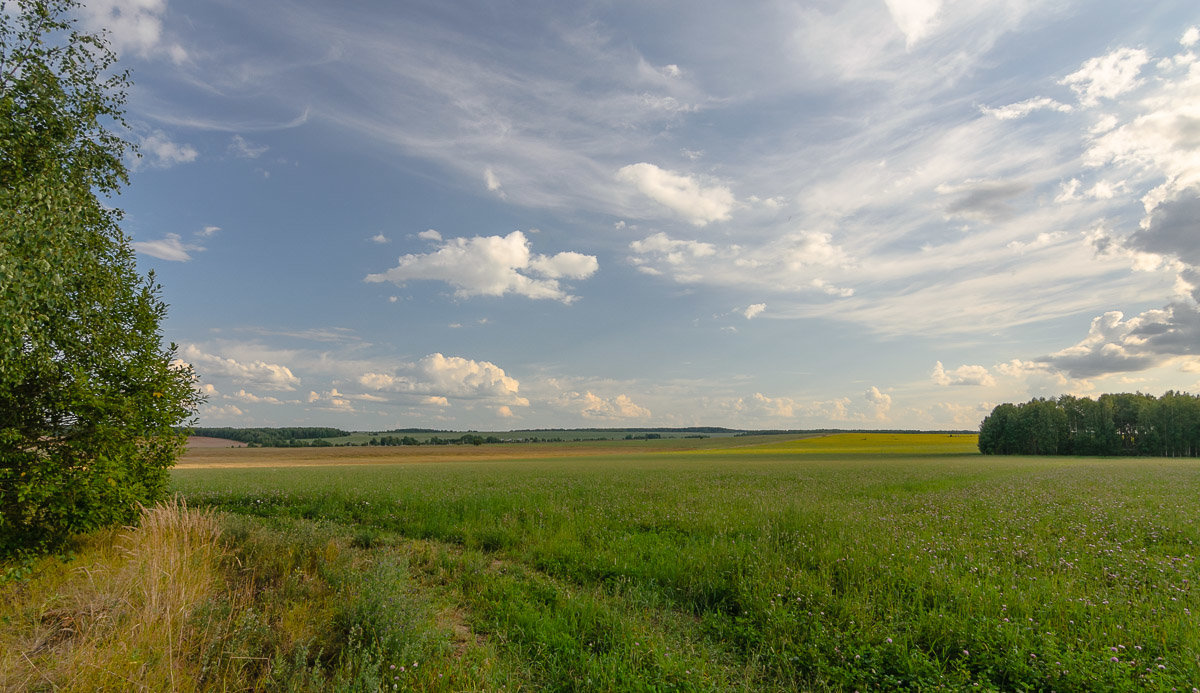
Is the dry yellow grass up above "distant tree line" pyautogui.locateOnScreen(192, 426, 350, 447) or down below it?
above

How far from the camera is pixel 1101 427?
95.1m

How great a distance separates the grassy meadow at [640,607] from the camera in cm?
617

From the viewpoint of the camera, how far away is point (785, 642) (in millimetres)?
7281

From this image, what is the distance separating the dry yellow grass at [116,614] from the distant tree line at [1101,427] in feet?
402

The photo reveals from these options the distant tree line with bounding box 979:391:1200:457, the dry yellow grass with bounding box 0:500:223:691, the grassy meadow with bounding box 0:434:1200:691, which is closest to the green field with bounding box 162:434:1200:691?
the grassy meadow with bounding box 0:434:1200:691

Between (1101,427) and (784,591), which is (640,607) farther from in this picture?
(1101,427)

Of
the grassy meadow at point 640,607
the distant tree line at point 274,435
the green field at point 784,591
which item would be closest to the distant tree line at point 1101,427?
the green field at point 784,591

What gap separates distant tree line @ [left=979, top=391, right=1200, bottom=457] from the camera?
91225mm

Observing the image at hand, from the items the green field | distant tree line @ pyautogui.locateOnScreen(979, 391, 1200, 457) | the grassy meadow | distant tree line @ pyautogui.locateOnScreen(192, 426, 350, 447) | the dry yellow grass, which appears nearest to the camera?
the dry yellow grass

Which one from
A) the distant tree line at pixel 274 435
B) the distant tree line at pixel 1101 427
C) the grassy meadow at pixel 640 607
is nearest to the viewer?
the grassy meadow at pixel 640 607

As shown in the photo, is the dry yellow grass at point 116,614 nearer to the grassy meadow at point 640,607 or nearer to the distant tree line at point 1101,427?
the grassy meadow at point 640,607

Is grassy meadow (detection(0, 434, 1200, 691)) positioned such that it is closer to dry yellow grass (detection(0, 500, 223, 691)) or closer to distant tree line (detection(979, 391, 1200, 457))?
dry yellow grass (detection(0, 500, 223, 691))

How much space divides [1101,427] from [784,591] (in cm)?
12749

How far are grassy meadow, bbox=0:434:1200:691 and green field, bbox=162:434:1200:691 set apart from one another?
5cm
